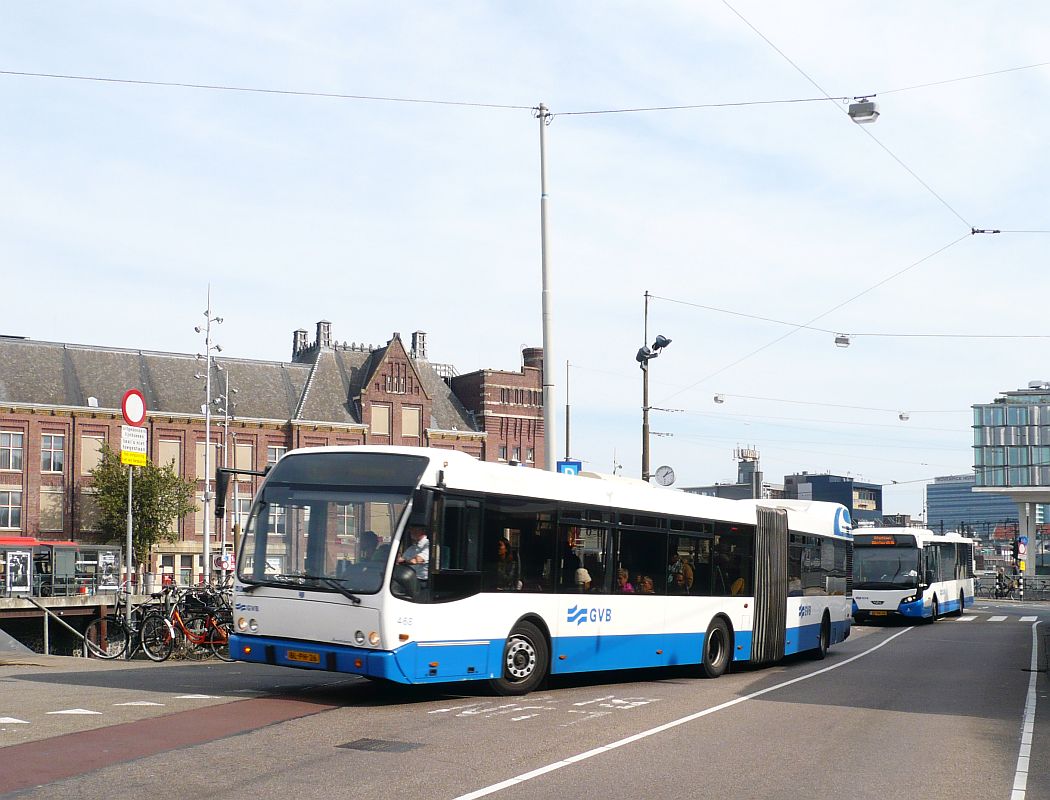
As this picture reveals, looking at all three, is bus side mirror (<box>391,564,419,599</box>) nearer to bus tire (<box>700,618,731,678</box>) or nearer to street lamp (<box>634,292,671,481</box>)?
bus tire (<box>700,618,731,678</box>)

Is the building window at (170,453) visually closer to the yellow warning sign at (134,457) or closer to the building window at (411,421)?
the building window at (411,421)

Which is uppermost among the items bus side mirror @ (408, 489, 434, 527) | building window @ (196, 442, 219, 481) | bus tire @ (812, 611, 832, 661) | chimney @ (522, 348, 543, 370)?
chimney @ (522, 348, 543, 370)

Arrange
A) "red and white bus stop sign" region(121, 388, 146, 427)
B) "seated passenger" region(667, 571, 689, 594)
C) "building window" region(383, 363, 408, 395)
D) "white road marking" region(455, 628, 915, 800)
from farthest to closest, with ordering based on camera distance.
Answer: "building window" region(383, 363, 408, 395)
"red and white bus stop sign" region(121, 388, 146, 427)
"seated passenger" region(667, 571, 689, 594)
"white road marking" region(455, 628, 915, 800)

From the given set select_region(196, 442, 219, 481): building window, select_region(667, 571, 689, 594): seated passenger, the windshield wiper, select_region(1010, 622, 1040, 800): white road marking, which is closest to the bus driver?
the windshield wiper

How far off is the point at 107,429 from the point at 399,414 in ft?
59.1

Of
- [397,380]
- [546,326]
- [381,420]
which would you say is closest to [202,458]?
[381,420]

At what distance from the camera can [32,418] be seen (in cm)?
6425

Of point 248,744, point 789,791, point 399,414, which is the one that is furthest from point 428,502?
point 399,414

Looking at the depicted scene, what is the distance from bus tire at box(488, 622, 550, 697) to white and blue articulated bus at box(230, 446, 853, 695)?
0.07 feet

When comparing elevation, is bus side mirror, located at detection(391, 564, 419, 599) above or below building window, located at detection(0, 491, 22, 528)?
below

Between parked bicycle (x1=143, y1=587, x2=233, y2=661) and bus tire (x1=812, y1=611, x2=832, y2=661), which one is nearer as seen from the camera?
parked bicycle (x1=143, y1=587, x2=233, y2=661)

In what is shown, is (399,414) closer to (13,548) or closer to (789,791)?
(13,548)

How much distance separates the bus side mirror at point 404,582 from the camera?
39.7ft

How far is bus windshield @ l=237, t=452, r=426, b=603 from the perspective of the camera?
484 inches
